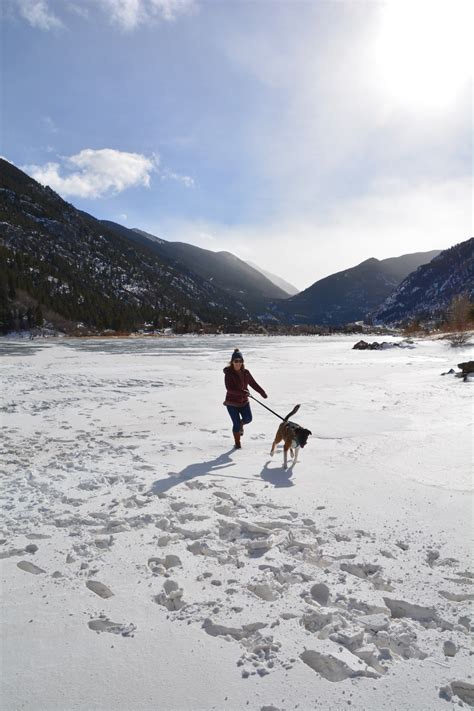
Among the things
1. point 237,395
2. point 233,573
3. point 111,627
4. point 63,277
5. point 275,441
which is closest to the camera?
point 111,627

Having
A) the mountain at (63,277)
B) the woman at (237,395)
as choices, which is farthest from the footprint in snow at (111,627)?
the mountain at (63,277)

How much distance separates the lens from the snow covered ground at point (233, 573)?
9.34ft

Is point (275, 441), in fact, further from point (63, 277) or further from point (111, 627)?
point (63, 277)

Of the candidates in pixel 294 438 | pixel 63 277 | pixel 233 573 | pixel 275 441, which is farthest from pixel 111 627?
pixel 63 277

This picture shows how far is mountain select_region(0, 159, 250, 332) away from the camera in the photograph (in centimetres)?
10594

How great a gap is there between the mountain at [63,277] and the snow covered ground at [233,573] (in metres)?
93.8

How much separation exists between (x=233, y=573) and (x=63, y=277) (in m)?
150

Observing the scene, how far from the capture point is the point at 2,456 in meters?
7.75

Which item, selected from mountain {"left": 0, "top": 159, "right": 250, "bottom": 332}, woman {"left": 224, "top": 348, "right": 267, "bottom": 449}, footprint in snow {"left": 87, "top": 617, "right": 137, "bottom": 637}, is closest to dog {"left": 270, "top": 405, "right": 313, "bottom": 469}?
woman {"left": 224, "top": 348, "right": 267, "bottom": 449}

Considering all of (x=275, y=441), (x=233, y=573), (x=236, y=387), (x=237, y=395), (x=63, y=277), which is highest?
(x=63, y=277)

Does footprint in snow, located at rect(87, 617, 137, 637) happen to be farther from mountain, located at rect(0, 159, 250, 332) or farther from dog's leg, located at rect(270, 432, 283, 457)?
mountain, located at rect(0, 159, 250, 332)

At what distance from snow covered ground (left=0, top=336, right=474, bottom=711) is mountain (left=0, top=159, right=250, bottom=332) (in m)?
93.8

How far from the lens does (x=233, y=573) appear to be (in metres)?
4.14

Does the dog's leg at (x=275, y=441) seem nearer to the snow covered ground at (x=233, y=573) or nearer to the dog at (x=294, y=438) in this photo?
the snow covered ground at (x=233, y=573)
